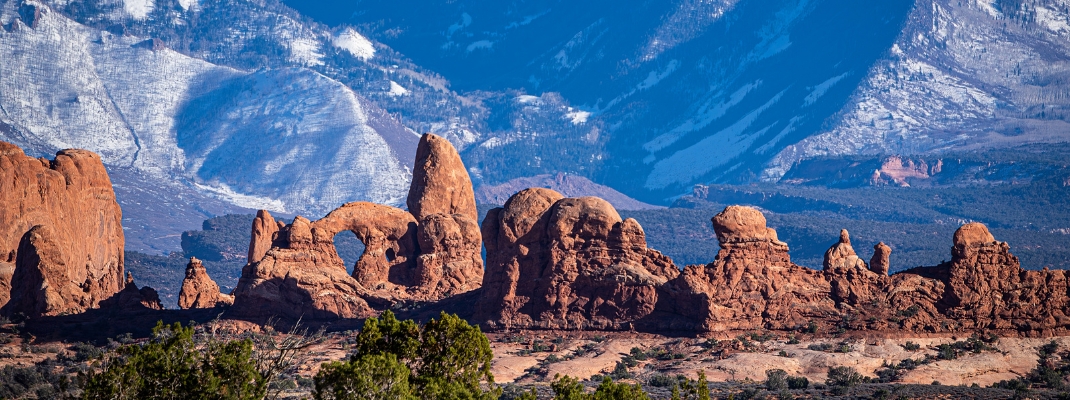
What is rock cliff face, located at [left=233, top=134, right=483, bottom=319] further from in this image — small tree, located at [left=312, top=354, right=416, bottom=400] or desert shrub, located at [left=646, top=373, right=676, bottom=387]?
small tree, located at [left=312, top=354, right=416, bottom=400]

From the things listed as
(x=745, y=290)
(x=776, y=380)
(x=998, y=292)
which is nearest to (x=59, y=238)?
(x=745, y=290)

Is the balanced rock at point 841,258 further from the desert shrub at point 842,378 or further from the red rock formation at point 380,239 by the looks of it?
the red rock formation at point 380,239

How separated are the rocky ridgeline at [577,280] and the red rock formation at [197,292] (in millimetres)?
77

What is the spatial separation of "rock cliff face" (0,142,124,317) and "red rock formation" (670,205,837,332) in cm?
2683

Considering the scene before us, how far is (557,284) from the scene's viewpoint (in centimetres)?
7375

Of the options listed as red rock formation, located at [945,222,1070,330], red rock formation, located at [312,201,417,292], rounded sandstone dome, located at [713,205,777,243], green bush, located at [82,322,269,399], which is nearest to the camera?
green bush, located at [82,322,269,399]

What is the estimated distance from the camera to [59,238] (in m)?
82.7

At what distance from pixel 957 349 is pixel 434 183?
32371mm

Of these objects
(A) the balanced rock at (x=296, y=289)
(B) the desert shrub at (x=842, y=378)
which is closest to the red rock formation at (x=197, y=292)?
(A) the balanced rock at (x=296, y=289)

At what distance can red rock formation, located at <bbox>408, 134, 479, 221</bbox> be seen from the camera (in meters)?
91.8

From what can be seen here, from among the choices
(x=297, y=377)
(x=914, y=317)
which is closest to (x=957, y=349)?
(x=914, y=317)

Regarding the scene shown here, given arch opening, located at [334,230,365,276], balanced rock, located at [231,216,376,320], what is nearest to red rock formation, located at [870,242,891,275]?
balanced rock, located at [231,216,376,320]

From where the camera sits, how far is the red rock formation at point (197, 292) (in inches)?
3285

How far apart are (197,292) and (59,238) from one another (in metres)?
6.76
